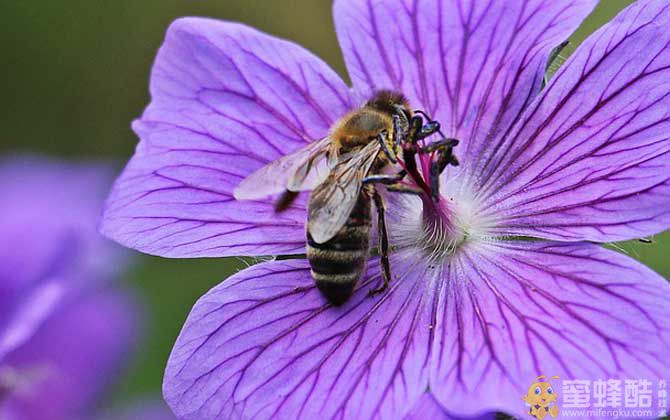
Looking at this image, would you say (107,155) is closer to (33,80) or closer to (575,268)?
(33,80)

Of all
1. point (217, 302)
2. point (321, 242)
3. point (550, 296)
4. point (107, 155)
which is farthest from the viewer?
point (107, 155)

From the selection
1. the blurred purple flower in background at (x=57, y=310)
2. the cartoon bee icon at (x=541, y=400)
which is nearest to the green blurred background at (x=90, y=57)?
the blurred purple flower in background at (x=57, y=310)

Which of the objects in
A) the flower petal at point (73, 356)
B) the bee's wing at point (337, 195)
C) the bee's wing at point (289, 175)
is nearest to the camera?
the bee's wing at point (337, 195)

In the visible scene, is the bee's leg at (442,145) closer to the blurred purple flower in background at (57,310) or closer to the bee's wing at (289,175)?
the bee's wing at (289,175)

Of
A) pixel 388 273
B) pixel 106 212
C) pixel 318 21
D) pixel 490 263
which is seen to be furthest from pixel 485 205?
pixel 318 21

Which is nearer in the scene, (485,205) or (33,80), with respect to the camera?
(485,205)

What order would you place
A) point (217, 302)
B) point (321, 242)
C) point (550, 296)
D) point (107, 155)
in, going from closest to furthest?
point (321, 242)
point (550, 296)
point (217, 302)
point (107, 155)

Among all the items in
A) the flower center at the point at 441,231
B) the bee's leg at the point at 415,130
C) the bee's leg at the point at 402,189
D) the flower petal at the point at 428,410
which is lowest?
the flower petal at the point at 428,410

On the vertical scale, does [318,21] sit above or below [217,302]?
above
